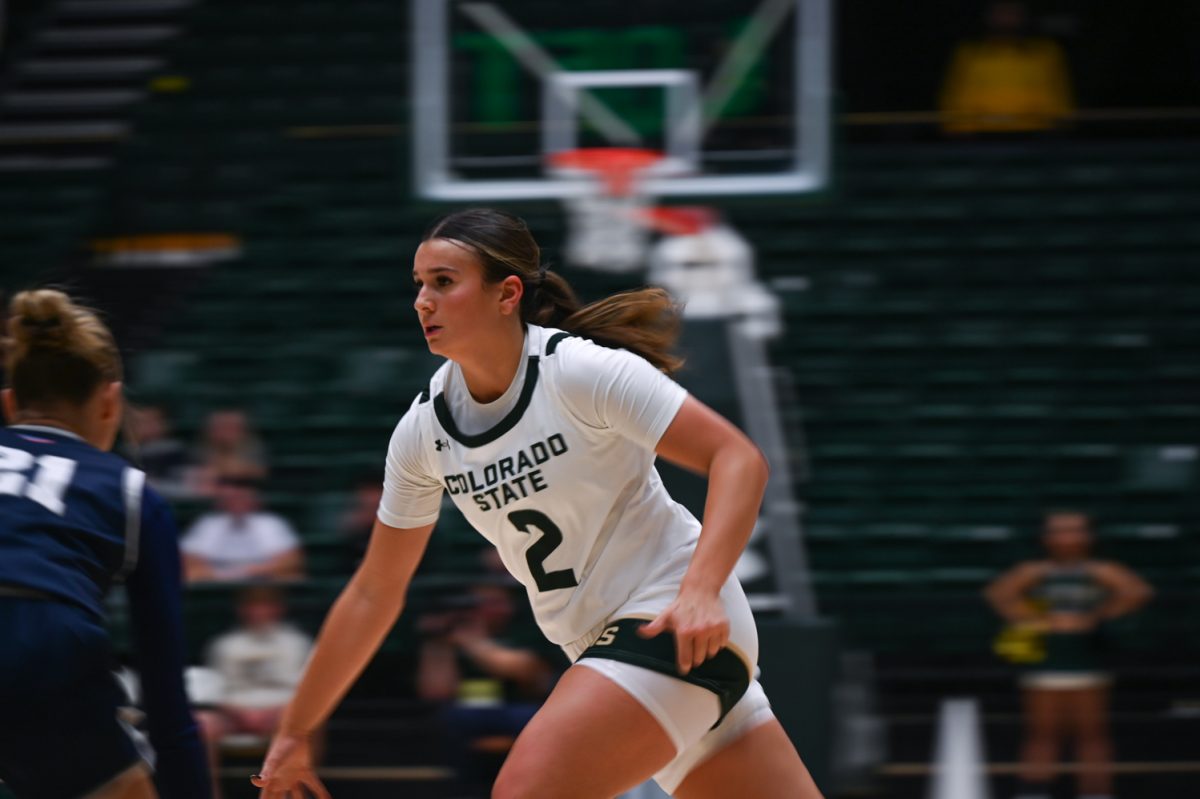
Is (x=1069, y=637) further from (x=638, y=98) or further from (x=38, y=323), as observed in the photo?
(x=38, y=323)

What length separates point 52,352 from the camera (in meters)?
3.20

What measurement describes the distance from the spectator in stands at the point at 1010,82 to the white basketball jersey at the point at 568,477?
10.0 metres

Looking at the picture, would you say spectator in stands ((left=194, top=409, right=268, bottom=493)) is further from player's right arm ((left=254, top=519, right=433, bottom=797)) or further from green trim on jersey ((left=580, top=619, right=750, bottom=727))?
green trim on jersey ((left=580, top=619, right=750, bottom=727))

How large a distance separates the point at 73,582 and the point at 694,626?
1.14 m

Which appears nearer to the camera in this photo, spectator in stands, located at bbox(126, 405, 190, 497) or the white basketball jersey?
the white basketball jersey

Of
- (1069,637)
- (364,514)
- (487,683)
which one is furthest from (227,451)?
(1069,637)

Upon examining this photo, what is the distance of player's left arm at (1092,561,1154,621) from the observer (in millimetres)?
8102

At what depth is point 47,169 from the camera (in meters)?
15.1

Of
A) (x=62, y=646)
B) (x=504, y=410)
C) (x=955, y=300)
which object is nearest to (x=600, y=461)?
(x=504, y=410)

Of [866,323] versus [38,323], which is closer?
[38,323]

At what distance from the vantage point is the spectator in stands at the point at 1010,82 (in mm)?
12961

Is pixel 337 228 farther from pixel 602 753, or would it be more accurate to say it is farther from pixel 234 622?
pixel 602 753

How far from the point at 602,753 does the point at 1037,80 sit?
10.8 meters

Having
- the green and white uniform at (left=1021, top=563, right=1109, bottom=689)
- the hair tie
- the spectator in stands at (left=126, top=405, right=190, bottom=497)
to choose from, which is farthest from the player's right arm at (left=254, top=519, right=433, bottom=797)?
the spectator in stands at (left=126, top=405, right=190, bottom=497)
